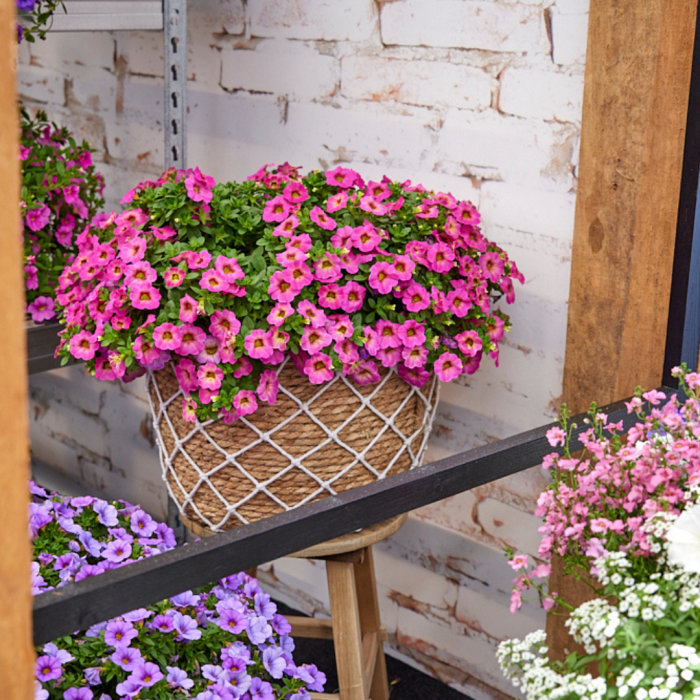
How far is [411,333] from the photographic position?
1.06m

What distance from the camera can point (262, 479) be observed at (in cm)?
109

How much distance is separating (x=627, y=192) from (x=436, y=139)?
1.21ft

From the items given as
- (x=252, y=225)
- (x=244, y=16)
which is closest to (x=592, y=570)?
Result: (x=252, y=225)

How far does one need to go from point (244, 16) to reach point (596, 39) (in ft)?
Answer: 2.43

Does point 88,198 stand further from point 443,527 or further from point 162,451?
point 443,527

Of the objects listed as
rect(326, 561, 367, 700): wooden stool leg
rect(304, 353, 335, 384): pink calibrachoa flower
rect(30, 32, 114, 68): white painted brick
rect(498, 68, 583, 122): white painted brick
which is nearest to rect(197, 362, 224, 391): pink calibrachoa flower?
rect(304, 353, 335, 384): pink calibrachoa flower

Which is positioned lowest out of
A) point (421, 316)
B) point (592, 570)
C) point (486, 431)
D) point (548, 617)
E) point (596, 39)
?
point (548, 617)

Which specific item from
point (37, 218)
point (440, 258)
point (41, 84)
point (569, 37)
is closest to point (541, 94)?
point (569, 37)

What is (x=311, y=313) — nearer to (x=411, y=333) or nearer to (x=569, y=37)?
(x=411, y=333)

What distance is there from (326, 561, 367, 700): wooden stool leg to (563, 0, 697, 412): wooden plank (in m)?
0.43

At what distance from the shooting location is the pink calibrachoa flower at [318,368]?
1.02 m

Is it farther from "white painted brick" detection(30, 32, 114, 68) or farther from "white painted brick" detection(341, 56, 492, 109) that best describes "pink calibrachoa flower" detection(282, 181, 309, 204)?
"white painted brick" detection(30, 32, 114, 68)

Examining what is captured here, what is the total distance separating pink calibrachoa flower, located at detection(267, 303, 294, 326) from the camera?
39.2 inches

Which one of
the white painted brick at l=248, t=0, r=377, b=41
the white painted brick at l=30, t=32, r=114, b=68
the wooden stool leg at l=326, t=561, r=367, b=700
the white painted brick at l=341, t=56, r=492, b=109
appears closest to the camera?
the wooden stool leg at l=326, t=561, r=367, b=700
